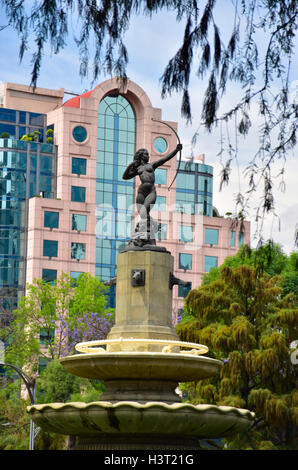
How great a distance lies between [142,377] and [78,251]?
5634 centimetres

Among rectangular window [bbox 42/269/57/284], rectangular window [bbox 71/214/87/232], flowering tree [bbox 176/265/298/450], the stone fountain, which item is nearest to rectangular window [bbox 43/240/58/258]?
rectangular window [bbox 42/269/57/284]

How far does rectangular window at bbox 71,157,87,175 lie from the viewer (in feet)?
258

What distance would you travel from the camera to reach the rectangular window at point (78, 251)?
7669 centimetres

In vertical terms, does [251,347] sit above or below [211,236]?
below

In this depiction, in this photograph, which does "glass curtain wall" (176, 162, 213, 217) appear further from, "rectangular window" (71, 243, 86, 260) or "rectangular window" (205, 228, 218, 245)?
"rectangular window" (71, 243, 86, 260)

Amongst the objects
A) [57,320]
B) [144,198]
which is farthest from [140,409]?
[57,320]

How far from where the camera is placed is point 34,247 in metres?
74.9

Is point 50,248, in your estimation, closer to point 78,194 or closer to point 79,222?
point 79,222

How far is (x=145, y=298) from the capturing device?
2236cm

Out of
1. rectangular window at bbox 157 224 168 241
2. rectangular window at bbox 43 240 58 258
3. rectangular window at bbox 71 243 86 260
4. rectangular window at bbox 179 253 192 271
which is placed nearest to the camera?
rectangular window at bbox 43 240 58 258

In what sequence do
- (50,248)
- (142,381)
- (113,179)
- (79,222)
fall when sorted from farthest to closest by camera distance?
(113,179) < (79,222) < (50,248) < (142,381)

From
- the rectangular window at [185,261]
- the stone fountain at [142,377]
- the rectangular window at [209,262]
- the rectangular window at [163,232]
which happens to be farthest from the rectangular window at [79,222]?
the stone fountain at [142,377]

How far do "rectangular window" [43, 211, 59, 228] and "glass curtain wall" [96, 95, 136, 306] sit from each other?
139 inches
